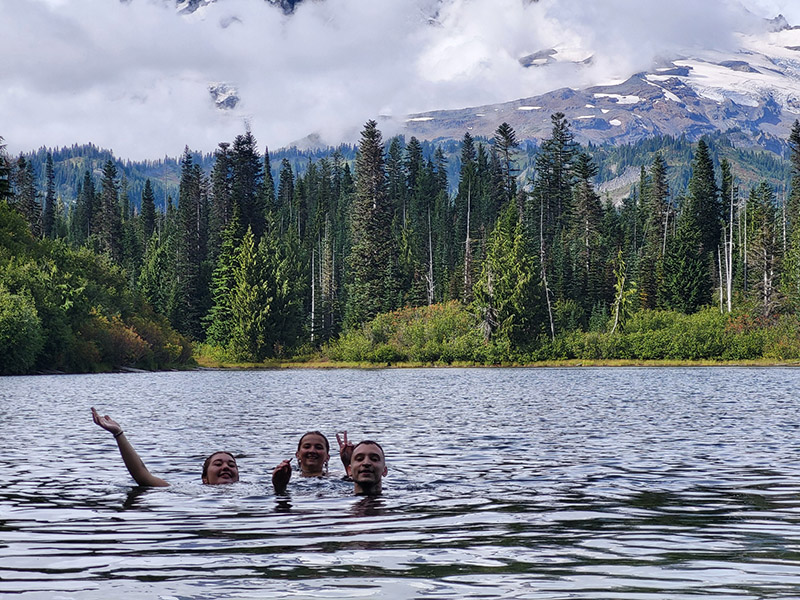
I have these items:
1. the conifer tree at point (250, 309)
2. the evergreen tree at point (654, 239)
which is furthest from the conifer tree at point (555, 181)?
the conifer tree at point (250, 309)

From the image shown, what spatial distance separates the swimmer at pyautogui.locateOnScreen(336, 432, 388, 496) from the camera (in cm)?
1338

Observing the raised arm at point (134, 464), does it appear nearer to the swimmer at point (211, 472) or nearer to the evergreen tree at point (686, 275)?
the swimmer at point (211, 472)

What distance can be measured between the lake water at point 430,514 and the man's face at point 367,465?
30 centimetres

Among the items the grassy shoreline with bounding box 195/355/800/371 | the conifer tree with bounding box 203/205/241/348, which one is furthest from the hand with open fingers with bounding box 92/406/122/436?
the conifer tree with bounding box 203/205/241/348

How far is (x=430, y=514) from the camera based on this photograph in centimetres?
1204

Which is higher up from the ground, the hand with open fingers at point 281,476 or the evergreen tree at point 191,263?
the evergreen tree at point 191,263

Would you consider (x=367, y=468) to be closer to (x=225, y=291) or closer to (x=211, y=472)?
(x=211, y=472)

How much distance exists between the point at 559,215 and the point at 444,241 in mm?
18077

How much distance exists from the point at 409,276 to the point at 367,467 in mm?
109683

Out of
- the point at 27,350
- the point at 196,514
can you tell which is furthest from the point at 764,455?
the point at 27,350

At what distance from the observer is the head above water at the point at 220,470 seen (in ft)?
A: 47.7

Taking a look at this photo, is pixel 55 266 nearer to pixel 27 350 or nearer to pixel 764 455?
pixel 27 350

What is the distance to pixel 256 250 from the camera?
10581cm

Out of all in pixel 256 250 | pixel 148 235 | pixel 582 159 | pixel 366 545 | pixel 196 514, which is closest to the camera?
pixel 366 545
